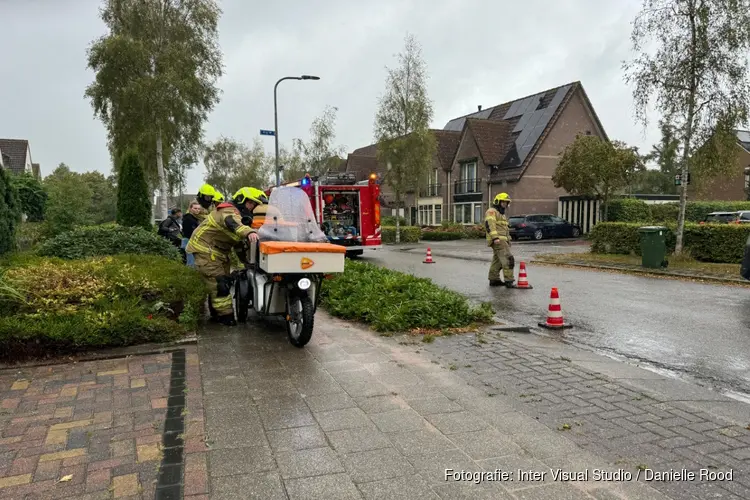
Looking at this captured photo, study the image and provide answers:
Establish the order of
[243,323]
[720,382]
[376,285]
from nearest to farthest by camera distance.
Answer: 1. [720,382]
2. [243,323]
3. [376,285]

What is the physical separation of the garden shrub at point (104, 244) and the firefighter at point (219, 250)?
248cm

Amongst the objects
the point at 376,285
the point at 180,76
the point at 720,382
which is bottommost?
the point at 720,382

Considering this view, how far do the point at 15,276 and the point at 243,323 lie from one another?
2.43 meters

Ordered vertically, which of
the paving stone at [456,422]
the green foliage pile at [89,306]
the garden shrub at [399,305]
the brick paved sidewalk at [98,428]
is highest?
the green foliage pile at [89,306]

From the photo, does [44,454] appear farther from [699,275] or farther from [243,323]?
[699,275]

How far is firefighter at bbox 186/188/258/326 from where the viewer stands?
6254mm

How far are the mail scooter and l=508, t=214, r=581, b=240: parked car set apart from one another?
25.0 m

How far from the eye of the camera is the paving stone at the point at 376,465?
Answer: 113 inches

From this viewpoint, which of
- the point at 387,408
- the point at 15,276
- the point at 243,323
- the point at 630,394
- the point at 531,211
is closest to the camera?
the point at 387,408

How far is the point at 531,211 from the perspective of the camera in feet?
114

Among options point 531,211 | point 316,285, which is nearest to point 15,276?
point 316,285

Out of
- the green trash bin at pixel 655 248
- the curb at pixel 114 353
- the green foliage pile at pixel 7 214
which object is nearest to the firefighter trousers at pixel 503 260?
the green trash bin at pixel 655 248

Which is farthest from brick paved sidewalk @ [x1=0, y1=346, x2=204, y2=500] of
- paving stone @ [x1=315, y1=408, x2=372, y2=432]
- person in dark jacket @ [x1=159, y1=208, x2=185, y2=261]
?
person in dark jacket @ [x1=159, y1=208, x2=185, y2=261]

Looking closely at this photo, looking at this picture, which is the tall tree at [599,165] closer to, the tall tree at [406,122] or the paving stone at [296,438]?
the tall tree at [406,122]
